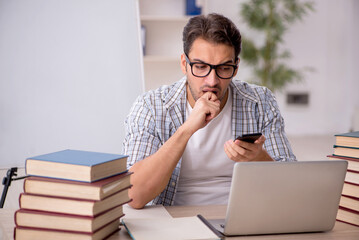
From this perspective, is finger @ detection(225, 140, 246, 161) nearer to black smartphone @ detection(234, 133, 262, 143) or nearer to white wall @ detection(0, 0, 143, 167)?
black smartphone @ detection(234, 133, 262, 143)

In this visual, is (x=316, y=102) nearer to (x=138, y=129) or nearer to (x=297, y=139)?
(x=297, y=139)

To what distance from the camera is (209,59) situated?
1.64 metres

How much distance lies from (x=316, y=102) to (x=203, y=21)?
5.32 m

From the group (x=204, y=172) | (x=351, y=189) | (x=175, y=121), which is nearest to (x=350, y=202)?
(x=351, y=189)

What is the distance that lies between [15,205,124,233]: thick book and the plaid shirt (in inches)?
23.3

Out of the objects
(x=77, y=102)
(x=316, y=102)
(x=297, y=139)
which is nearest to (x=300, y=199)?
(x=77, y=102)

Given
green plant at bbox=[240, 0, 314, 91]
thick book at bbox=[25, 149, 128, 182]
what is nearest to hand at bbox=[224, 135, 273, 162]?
thick book at bbox=[25, 149, 128, 182]

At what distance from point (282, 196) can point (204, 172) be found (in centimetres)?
72

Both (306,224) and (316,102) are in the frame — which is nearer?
(306,224)

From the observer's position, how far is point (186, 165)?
175cm

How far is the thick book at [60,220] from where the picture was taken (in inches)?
38.4

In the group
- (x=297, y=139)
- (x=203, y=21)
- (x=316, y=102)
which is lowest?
(x=297, y=139)

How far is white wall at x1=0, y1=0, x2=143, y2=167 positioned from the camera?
74.2 inches

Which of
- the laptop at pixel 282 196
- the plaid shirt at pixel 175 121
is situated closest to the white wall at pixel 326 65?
the plaid shirt at pixel 175 121
